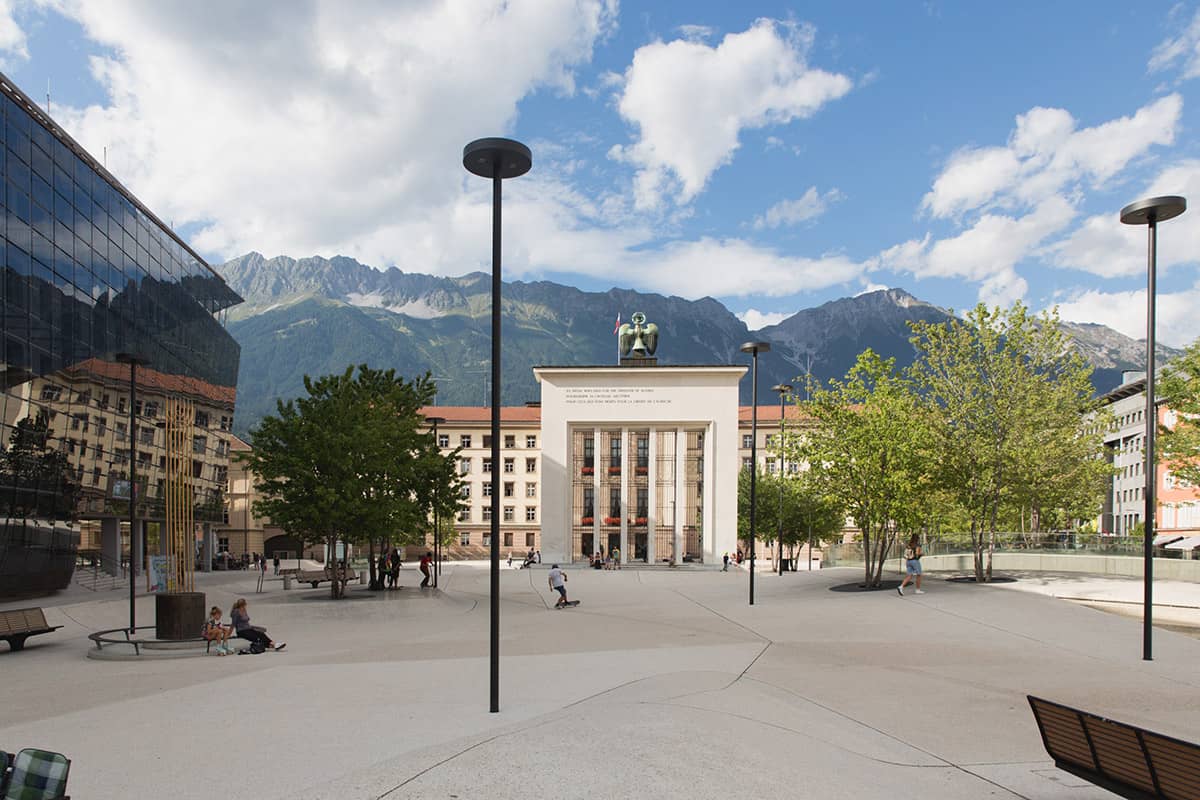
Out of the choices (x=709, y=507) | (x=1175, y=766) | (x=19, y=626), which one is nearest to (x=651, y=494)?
(x=709, y=507)

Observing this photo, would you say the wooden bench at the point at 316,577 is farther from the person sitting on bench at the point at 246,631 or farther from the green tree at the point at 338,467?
the person sitting on bench at the point at 246,631

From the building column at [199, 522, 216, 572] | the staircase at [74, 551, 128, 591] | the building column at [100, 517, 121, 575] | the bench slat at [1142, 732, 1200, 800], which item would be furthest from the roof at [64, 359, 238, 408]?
the bench slat at [1142, 732, 1200, 800]

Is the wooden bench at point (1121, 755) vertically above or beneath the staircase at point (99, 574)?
above

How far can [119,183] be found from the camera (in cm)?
4266

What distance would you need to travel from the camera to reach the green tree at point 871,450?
30531 mm

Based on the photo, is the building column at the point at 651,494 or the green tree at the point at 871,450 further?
the building column at the point at 651,494

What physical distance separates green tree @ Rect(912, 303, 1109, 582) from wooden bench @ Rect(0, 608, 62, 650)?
2859cm

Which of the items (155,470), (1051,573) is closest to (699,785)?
(1051,573)

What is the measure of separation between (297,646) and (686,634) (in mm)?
8864

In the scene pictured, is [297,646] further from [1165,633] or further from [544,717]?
[1165,633]

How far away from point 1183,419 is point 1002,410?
573 centimetres

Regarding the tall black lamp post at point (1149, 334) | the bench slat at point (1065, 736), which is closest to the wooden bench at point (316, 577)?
the tall black lamp post at point (1149, 334)

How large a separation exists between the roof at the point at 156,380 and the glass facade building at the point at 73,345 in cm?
13

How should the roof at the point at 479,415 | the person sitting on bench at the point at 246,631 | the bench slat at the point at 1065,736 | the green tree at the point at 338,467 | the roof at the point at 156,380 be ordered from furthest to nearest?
1. the roof at the point at 479,415
2. the roof at the point at 156,380
3. the green tree at the point at 338,467
4. the person sitting on bench at the point at 246,631
5. the bench slat at the point at 1065,736
